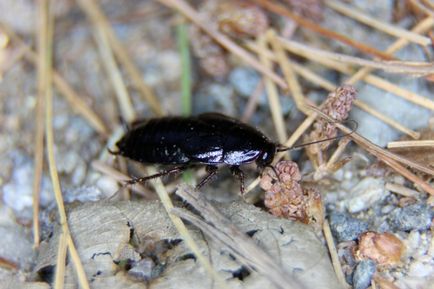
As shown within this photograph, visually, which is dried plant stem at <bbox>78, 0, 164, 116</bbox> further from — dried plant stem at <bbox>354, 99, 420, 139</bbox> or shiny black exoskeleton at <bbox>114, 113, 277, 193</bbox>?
dried plant stem at <bbox>354, 99, 420, 139</bbox>

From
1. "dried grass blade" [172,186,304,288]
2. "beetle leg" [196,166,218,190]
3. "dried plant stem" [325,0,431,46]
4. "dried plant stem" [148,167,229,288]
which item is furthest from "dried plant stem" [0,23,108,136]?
"dried plant stem" [325,0,431,46]

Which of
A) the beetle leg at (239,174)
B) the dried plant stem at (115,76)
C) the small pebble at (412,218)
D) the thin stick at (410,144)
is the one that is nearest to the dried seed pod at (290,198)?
the beetle leg at (239,174)

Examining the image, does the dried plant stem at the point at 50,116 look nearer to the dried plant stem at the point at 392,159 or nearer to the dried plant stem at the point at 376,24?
the dried plant stem at the point at 392,159

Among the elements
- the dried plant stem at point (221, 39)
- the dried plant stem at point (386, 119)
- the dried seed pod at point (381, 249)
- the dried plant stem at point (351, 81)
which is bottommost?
the dried seed pod at point (381, 249)

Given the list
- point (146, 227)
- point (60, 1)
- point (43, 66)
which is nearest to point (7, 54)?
point (43, 66)

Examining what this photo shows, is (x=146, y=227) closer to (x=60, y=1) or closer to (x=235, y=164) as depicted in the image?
(x=235, y=164)
